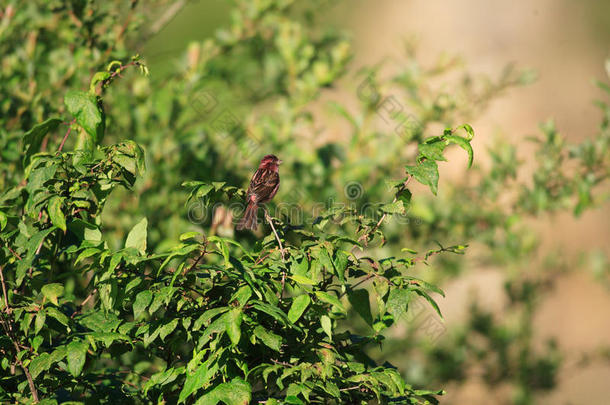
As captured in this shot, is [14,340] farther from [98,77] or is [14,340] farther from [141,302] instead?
[98,77]

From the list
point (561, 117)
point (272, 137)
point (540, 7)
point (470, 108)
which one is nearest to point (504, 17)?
point (540, 7)

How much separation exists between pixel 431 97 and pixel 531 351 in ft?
9.71

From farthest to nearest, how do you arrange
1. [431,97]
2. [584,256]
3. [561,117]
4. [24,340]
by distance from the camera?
1. [561,117]
2. [584,256]
3. [431,97]
4. [24,340]

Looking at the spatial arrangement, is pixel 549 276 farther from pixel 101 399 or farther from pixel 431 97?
pixel 101 399

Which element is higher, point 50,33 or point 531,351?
point 531,351

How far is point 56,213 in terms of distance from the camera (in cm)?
179

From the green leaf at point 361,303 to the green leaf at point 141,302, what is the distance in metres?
0.62

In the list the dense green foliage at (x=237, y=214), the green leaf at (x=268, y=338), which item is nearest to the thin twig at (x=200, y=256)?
the dense green foliage at (x=237, y=214)

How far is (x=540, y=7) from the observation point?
7926 millimetres

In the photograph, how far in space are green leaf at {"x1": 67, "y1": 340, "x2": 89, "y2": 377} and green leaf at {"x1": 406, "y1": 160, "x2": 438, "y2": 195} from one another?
1039 mm

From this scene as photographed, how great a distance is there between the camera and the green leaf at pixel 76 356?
1.66m

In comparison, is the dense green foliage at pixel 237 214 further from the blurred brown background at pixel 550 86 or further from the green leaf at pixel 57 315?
the blurred brown background at pixel 550 86

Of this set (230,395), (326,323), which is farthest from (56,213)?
(326,323)

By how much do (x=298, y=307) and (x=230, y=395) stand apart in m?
0.29
